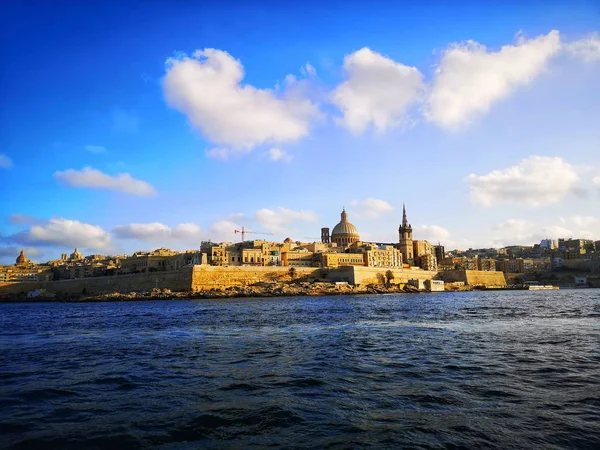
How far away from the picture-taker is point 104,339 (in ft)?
58.1

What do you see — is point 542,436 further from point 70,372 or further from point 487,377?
A: point 70,372

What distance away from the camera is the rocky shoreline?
201ft

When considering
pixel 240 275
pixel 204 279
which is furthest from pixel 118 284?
pixel 240 275

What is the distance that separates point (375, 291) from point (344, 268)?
928 cm

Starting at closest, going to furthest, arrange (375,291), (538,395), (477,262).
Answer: (538,395), (375,291), (477,262)

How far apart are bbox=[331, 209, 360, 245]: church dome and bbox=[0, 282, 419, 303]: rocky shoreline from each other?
4023 cm

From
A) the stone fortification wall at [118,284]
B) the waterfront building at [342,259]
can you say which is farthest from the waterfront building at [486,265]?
the stone fortification wall at [118,284]

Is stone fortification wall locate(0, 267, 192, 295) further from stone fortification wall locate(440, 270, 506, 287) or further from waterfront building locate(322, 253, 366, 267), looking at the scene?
stone fortification wall locate(440, 270, 506, 287)

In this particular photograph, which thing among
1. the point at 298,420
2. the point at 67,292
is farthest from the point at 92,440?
the point at 67,292

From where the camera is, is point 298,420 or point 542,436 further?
point 298,420

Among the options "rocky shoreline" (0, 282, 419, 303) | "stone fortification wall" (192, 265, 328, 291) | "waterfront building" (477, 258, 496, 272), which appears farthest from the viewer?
"waterfront building" (477, 258, 496, 272)

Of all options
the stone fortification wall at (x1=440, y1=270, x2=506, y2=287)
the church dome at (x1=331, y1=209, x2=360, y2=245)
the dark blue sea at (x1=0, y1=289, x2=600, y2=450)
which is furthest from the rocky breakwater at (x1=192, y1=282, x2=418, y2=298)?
the dark blue sea at (x1=0, y1=289, x2=600, y2=450)

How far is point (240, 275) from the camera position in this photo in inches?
2820

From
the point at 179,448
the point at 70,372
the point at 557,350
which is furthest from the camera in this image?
the point at 557,350
